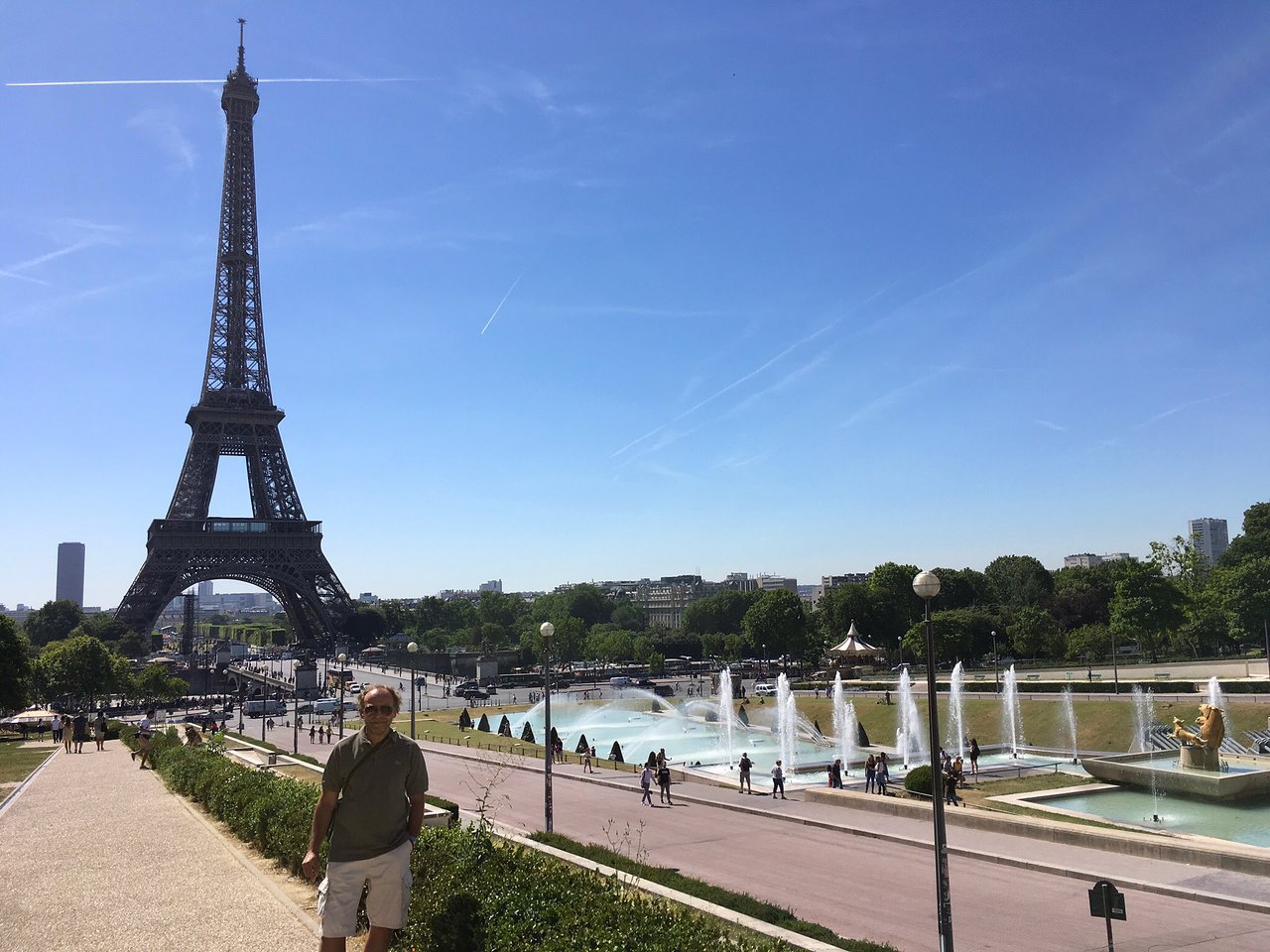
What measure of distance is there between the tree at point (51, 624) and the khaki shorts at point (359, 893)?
150 metres

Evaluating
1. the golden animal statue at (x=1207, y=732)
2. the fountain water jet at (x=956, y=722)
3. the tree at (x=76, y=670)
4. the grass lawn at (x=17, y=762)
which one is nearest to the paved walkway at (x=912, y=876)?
the golden animal statue at (x=1207, y=732)

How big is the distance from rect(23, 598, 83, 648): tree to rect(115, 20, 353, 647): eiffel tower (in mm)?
49081

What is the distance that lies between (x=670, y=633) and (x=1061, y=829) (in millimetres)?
130533

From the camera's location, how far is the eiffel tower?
96875 mm

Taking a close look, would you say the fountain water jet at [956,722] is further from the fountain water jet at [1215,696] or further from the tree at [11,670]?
the tree at [11,670]

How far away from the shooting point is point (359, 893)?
6734mm

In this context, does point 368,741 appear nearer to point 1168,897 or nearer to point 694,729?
point 1168,897

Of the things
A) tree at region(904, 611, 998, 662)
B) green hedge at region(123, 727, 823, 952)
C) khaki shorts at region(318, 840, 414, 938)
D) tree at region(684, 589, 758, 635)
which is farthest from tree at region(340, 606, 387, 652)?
khaki shorts at region(318, 840, 414, 938)

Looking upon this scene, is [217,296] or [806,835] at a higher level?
[217,296]

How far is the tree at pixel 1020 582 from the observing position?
370ft

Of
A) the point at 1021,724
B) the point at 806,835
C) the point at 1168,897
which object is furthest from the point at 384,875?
the point at 1021,724

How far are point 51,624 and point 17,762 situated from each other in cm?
12310

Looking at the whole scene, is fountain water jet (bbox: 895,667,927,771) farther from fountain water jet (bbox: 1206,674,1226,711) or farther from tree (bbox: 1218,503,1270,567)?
tree (bbox: 1218,503,1270,567)

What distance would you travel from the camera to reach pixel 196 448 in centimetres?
10106
